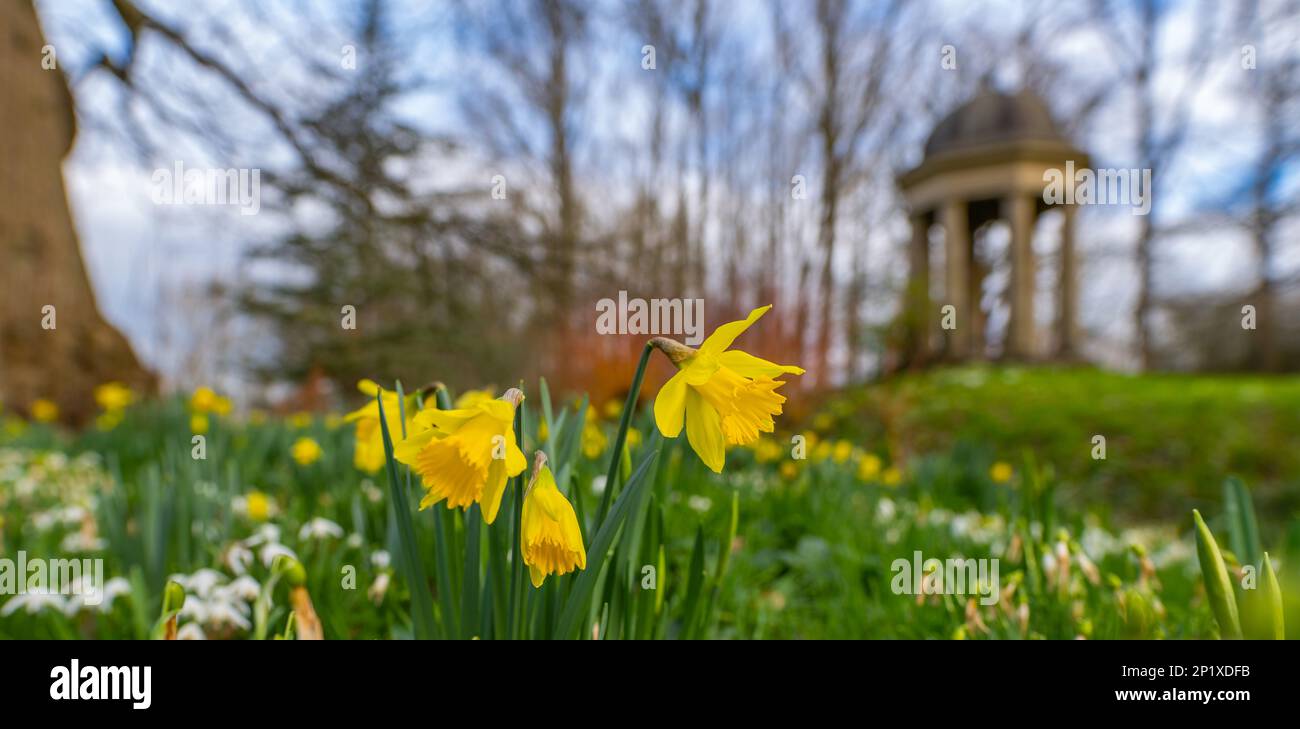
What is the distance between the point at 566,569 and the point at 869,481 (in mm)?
2487

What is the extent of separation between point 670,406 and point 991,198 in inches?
408

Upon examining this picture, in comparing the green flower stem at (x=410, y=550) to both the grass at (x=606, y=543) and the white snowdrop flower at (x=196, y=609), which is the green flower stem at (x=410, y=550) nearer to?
the grass at (x=606, y=543)

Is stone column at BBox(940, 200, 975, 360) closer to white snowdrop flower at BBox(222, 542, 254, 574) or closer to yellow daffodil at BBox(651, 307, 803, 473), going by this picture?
white snowdrop flower at BBox(222, 542, 254, 574)

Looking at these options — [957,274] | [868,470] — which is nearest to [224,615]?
[868,470]

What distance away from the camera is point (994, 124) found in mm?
9344

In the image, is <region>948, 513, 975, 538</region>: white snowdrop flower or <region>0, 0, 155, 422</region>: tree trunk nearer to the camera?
<region>948, 513, 975, 538</region>: white snowdrop flower

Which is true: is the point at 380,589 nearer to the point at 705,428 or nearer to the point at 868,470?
the point at 705,428

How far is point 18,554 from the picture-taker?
73.3 inches

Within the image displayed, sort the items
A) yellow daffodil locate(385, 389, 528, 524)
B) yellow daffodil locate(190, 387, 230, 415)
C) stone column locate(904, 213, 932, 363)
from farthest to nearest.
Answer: stone column locate(904, 213, 932, 363), yellow daffodil locate(190, 387, 230, 415), yellow daffodil locate(385, 389, 528, 524)

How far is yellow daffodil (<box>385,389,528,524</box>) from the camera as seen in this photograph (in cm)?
78

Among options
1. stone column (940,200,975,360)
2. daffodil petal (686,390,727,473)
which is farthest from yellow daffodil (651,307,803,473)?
stone column (940,200,975,360)

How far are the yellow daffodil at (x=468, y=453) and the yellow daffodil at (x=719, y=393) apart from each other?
17 centimetres

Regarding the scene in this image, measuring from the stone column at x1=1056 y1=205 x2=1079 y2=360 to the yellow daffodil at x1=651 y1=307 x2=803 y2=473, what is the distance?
9.95 metres
